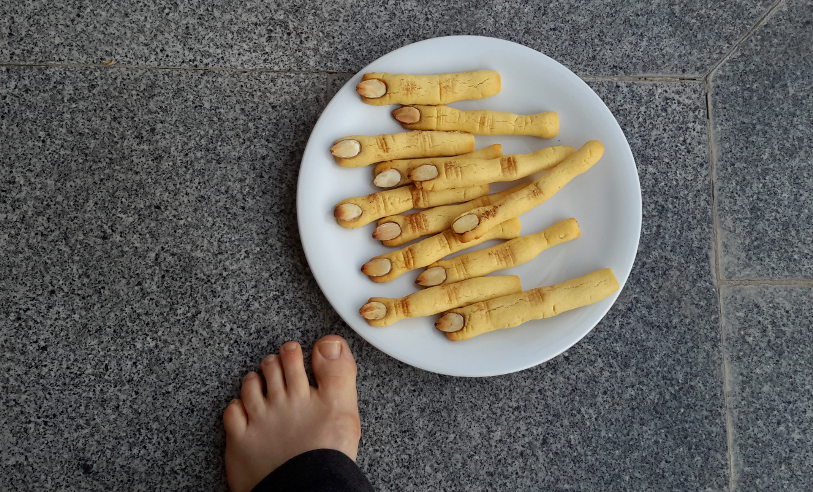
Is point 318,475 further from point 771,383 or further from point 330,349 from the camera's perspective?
point 771,383

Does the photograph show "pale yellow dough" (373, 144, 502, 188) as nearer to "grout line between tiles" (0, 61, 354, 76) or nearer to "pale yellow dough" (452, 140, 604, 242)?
"pale yellow dough" (452, 140, 604, 242)

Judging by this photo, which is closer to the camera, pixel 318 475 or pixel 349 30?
pixel 318 475

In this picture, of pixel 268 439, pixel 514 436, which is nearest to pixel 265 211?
pixel 268 439

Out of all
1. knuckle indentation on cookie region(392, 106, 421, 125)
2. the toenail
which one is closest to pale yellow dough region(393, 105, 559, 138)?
knuckle indentation on cookie region(392, 106, 421, 125)

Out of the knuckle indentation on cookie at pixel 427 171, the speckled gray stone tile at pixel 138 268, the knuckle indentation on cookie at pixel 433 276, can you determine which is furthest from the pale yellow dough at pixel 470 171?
the speckled gray stone tile at pixel 138 268

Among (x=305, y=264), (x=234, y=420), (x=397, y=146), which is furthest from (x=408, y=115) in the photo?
(x=234, y=420)

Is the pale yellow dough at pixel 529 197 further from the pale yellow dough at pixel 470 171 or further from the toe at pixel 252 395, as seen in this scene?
the toe at pixel 252 395

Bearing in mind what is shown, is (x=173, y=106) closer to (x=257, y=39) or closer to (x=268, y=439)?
(x=257, y=39)
